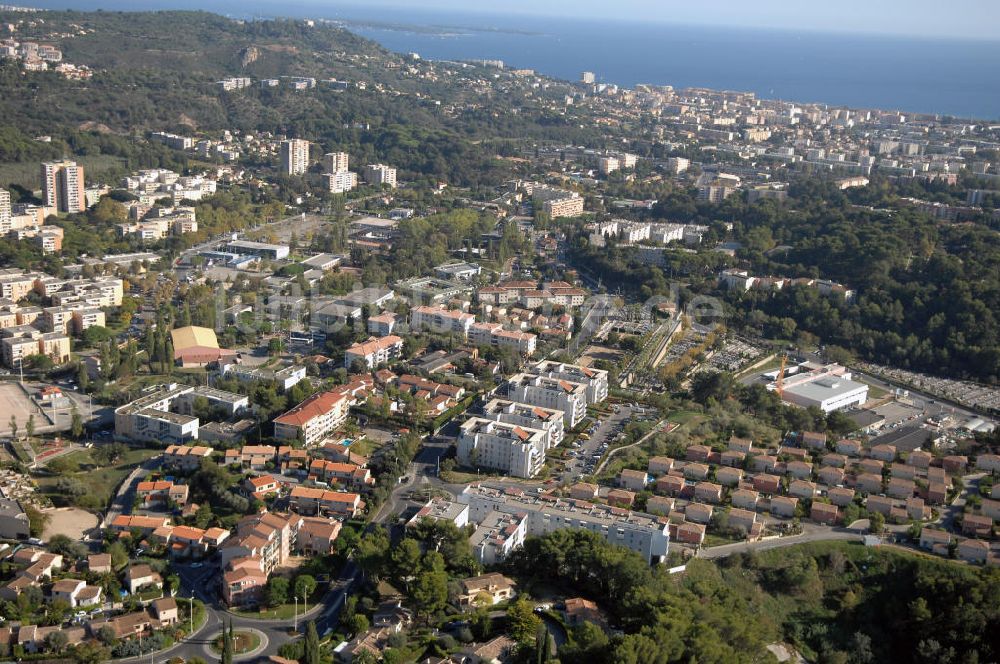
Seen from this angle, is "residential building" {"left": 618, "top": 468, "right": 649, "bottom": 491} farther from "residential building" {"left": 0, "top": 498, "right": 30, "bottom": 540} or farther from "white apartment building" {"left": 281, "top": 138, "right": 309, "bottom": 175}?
"white apartment building" {"left": 281, "top": 138, "right": 309, "bottom": 175}

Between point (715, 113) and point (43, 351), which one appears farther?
point (715, 113)

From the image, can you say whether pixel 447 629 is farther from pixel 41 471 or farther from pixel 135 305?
pixel 135 305

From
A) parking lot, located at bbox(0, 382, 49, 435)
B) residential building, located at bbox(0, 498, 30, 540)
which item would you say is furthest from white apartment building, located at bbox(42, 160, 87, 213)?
residential building, located at bbox(0, 498, 30, 540)

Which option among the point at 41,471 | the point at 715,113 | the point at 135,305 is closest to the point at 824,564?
the point at 41,471

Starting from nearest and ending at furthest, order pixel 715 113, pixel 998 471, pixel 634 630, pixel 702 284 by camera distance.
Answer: pixel 634 630 < pixel 998 471 < pixel 702 284 < pixel 715 113

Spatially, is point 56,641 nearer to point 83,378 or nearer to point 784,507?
point 83,378

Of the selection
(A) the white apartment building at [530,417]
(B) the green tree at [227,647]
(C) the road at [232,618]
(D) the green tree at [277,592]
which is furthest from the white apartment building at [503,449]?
(B) the green tree at [227,647]
